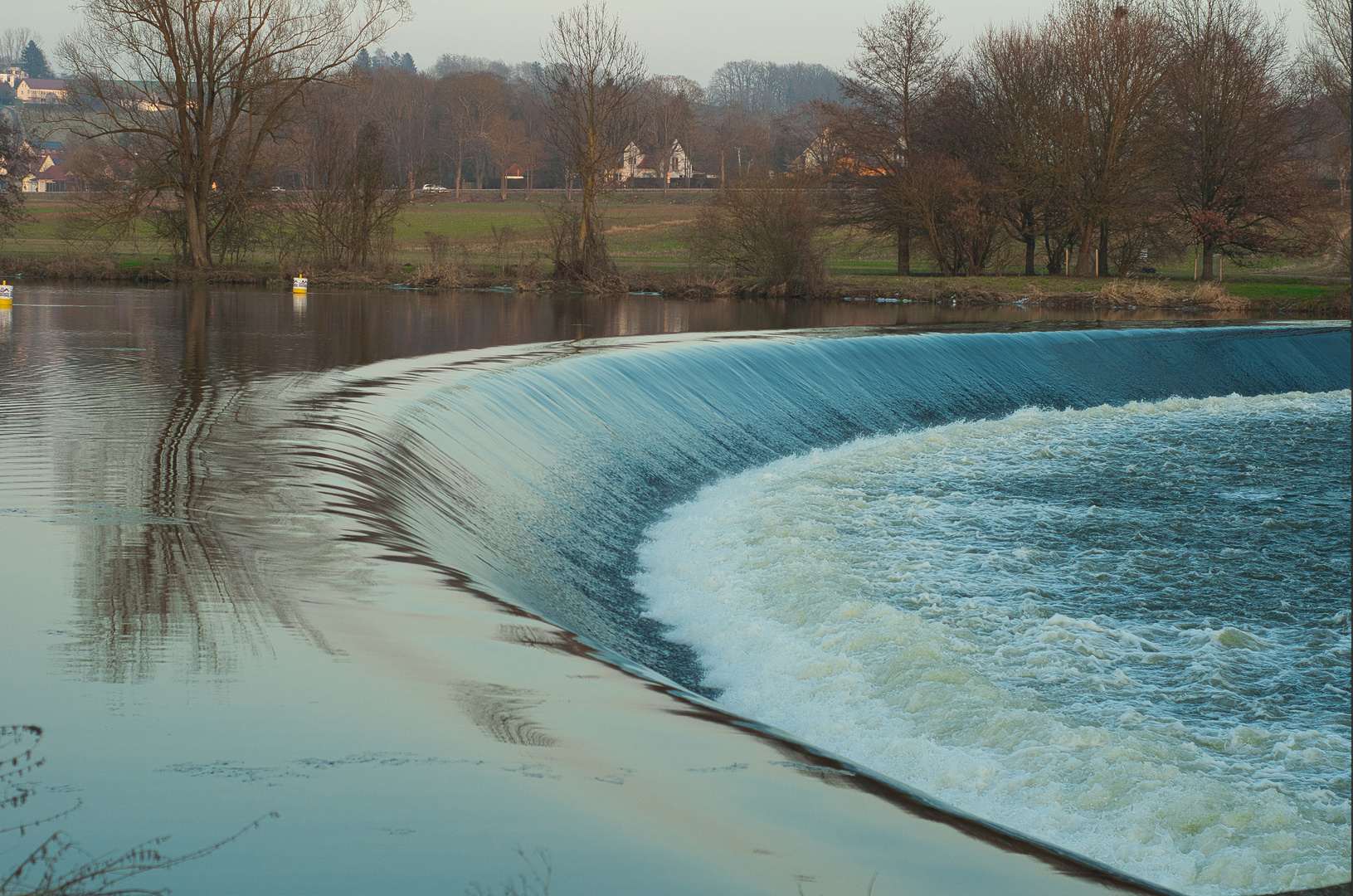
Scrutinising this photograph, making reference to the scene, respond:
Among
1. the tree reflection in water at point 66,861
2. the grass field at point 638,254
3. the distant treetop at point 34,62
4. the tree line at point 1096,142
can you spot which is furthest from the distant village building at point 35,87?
the tree reflection in water at point 66,861

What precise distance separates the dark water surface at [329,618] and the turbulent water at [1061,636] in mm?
792

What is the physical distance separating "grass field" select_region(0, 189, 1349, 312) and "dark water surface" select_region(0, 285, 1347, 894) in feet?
75.2

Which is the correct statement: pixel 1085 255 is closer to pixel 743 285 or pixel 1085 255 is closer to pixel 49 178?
pixel 743 285

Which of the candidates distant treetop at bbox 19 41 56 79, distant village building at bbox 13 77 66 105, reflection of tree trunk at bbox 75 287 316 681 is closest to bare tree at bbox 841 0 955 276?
reflection of tree trunk at bbox 75 287 316 681

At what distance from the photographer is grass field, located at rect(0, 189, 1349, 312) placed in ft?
113

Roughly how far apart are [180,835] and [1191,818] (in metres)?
3.87

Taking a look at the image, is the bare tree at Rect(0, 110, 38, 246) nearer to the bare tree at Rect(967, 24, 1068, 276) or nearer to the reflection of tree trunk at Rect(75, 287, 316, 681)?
the bare tree at Rect(967, 24, 1068, 276)

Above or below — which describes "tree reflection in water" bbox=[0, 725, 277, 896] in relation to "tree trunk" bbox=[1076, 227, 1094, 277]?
below

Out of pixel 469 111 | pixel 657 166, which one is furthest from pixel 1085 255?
pixel 469 111

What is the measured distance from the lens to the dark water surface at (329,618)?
127 inches

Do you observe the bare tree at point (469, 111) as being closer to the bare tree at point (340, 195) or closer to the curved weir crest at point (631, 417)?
the bare tree at point (340, 195)

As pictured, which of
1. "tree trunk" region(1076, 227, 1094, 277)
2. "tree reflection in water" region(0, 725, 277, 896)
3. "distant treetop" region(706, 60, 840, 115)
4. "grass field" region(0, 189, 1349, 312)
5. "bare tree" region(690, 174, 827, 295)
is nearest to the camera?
"tree reflection in water" region(0, 725, 277, 896)

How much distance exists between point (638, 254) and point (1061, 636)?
4292cm

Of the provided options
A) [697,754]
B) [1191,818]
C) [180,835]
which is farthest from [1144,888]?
[180,835]
